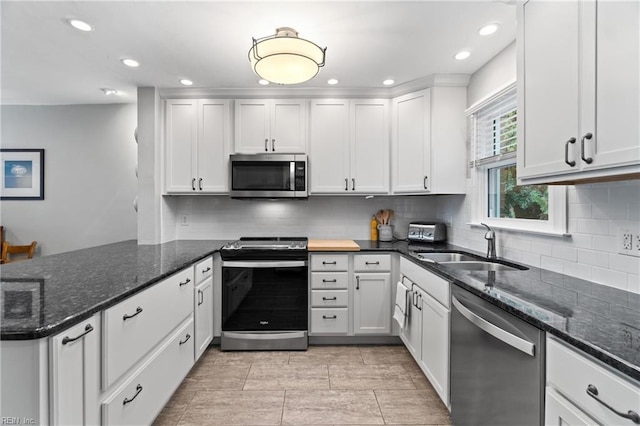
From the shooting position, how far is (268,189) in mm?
2914

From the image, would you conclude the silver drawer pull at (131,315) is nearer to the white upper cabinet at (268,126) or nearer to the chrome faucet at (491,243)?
the white upper cabinet at (268,126)

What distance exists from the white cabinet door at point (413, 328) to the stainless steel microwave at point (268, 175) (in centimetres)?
138

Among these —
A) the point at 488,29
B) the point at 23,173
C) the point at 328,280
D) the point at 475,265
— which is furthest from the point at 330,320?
the point at 23,173

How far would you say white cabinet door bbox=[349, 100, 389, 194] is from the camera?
9.80 ft

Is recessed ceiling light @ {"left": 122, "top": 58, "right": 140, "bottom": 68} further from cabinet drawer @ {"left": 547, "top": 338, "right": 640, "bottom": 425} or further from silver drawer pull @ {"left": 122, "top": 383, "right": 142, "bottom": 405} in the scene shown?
cabinet drawer @ {"left": 547, "top": 338, "right": 640, "bottom": 425}

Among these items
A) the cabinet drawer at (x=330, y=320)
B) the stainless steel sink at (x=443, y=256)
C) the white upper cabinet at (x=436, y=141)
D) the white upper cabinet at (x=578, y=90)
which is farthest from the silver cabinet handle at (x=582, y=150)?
the cabinet drawer at (x=330, y=320)

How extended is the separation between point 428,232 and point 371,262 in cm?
71

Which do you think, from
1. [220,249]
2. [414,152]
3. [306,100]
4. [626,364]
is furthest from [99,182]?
[626,364]

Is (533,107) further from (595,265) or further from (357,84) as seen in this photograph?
(357,84)

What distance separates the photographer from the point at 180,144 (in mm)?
3002

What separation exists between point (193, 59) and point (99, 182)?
2065 millimetres

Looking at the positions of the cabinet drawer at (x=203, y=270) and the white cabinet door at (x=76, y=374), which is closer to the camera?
the white cabinet door at (x=76, y=374)

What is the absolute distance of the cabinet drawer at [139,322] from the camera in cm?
122

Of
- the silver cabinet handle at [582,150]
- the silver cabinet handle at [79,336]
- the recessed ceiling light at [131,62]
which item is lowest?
the silver cabinet handle at [79,336]
